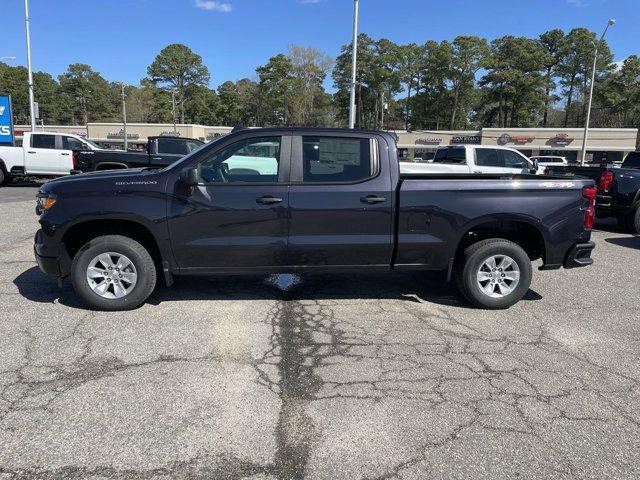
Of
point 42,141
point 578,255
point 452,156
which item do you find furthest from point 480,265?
point 42,141

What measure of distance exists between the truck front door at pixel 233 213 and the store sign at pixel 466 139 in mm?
64159

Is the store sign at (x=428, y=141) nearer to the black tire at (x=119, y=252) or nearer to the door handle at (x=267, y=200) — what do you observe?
the door handle at (x=267, y=200)

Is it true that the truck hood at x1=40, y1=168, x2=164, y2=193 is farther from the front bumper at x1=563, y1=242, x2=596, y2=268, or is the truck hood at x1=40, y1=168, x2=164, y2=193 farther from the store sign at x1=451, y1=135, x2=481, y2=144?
the store sign at x1=451, y1=135, x2=481, y2=144

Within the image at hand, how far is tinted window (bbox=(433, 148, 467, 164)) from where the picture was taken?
50.9 feet

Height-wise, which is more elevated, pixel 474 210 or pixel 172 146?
pixel 172 146

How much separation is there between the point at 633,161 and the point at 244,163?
35.0 feet

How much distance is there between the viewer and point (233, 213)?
4.84 meters

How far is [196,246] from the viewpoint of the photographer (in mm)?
4887

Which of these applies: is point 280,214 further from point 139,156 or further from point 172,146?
point 172,146

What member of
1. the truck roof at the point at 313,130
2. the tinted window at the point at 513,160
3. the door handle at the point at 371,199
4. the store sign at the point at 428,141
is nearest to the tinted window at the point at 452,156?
the tinted window at the point at 513,160

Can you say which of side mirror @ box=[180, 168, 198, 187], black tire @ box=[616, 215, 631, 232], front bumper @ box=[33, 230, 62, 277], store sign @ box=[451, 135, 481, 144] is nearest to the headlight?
front bumper @ box=[33, 230, 62, 277]

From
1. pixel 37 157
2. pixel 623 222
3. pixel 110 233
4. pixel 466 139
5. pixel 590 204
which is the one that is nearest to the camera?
pixel 110 233

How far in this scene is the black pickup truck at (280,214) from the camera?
483 centimetres

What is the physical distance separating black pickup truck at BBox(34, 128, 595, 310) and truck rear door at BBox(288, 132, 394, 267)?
0.4 inches
